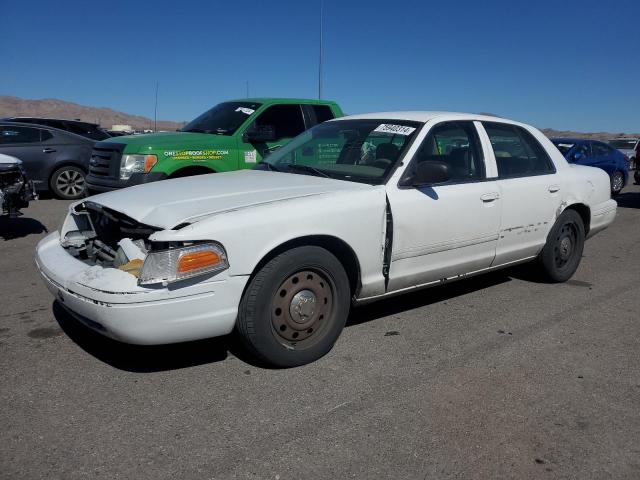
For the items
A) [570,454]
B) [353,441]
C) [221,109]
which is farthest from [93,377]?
[221,109]

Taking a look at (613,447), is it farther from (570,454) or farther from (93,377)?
(93,377)

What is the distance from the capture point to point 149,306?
2.94 metres

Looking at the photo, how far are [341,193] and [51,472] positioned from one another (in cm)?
220

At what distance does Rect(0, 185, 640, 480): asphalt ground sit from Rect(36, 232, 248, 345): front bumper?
38 cm

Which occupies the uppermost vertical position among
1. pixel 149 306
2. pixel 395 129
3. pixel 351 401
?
pixel 395 129

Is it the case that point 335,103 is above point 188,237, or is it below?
above

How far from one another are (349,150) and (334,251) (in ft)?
3.58

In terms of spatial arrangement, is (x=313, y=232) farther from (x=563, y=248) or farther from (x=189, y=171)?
(x=189, y=171)

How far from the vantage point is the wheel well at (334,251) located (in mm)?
3344

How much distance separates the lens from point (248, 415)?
295cm

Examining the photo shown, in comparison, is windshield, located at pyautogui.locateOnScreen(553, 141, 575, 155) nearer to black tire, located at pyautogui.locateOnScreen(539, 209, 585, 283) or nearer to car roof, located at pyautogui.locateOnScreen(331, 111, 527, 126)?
black tire, located at pyautogui.locateOnScreen(539, 209, 585, 283)

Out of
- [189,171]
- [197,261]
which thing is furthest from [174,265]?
[189,171]

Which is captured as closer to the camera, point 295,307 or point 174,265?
point 174,265

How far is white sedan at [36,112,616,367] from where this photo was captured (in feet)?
9.97
